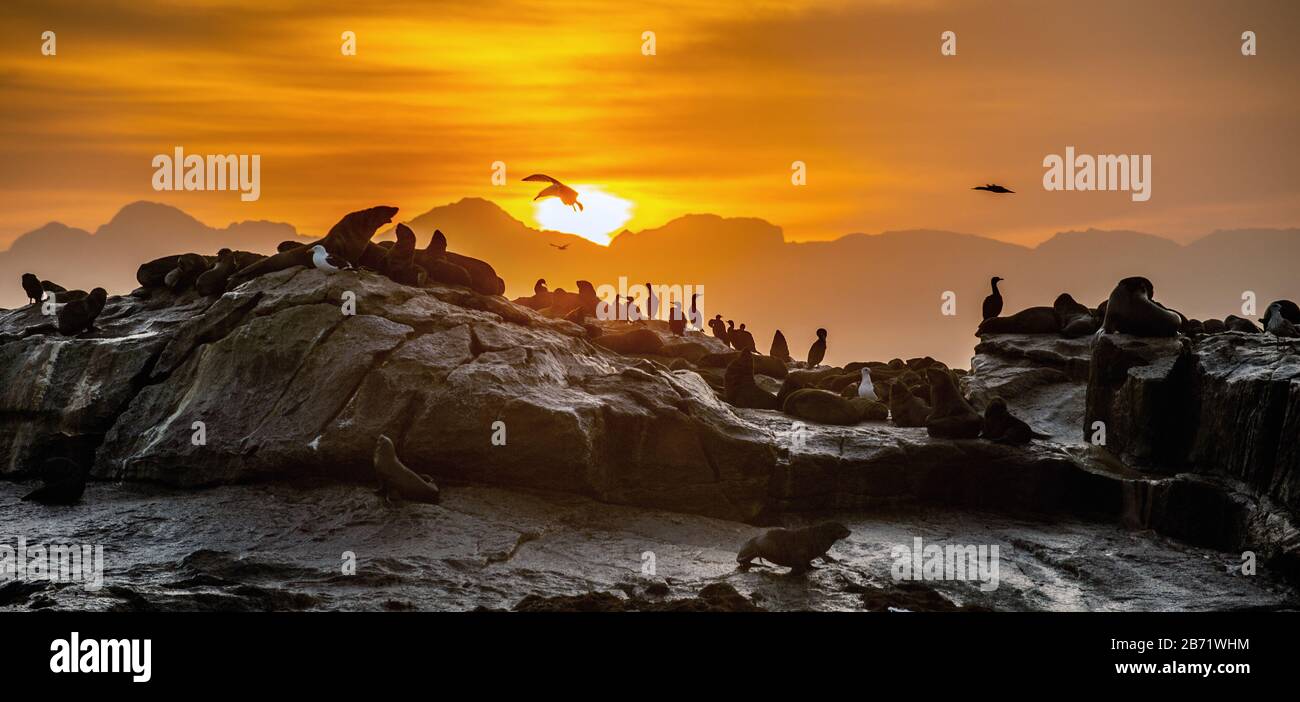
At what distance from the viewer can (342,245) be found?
16.8m

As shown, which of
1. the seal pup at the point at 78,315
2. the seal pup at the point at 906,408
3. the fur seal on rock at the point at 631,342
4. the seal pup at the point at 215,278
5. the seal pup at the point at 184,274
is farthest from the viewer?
the fur seal on rock at the point at 631,342

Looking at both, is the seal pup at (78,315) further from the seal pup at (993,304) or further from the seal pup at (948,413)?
the seal pup at (993,304)

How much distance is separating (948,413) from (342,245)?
881 cm

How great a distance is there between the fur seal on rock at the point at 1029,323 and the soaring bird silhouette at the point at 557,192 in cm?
820

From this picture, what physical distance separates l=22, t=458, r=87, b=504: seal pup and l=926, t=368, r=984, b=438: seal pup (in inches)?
422

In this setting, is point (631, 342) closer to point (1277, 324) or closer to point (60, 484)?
point (1277, 324)

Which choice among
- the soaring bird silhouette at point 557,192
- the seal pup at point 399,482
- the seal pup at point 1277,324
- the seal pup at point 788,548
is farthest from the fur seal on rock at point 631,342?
the seal pup at point 788,548

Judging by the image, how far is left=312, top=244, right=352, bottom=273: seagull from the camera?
16.1 meters

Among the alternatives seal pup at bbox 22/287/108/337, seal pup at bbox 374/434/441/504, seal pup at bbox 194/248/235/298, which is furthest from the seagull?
seal pup at bbox 374/434/441/504

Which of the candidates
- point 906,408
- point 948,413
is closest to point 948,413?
point 948,413

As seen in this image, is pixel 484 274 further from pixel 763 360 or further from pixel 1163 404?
pixel 1163 404

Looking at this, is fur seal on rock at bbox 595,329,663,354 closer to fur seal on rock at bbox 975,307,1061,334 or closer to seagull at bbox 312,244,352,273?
fur seal on rock at bbox 975,307,1061,334

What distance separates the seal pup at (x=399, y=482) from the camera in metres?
12.9
